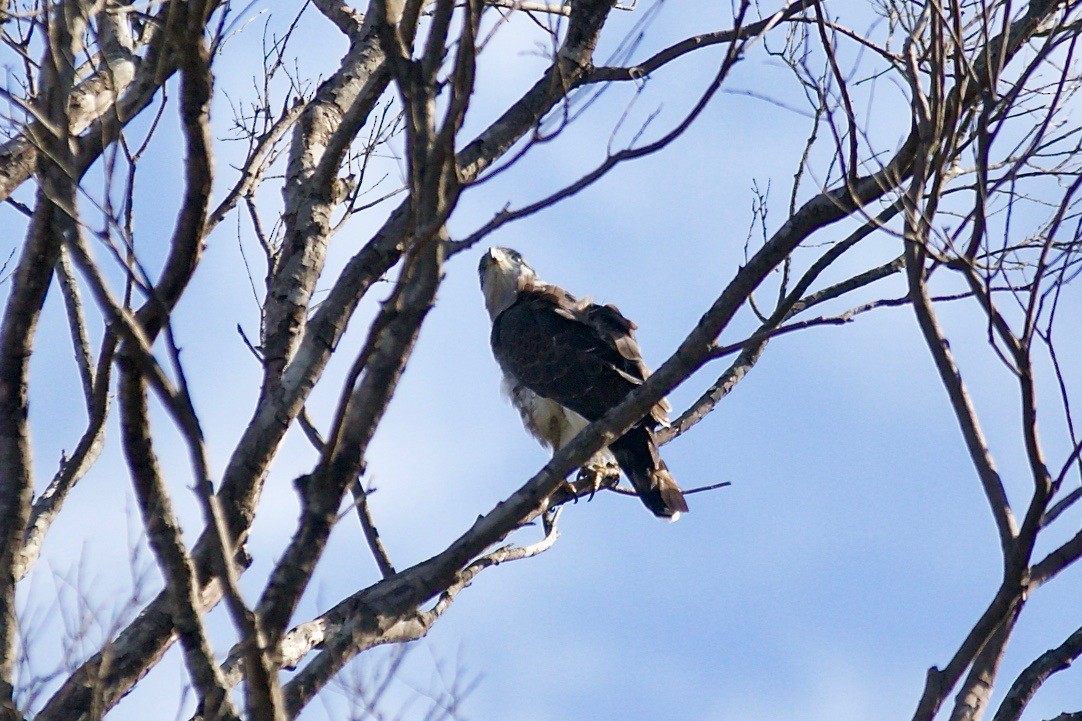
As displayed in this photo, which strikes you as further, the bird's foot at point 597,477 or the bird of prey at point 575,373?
the bird's foot at point 597,477

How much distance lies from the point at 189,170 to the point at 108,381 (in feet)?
2.17

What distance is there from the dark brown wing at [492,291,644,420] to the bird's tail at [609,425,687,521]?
335 millimetres

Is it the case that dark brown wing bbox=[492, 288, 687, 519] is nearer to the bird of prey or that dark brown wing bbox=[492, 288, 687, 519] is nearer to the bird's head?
the bird of prey

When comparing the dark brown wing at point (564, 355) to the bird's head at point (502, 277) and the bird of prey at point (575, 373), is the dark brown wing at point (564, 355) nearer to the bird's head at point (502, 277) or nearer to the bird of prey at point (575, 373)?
the bird of prey at point (575, 373)

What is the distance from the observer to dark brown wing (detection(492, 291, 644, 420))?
590cm

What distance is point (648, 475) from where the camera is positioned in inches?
216

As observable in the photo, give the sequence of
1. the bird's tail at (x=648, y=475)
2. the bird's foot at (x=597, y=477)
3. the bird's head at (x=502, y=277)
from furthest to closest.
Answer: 1. the bird's head at (x=502, y=277)
2. the bird's foot at (x=597, y=477)
3. the bird's tail at (x=648, y=475)

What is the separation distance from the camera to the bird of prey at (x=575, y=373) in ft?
18.0

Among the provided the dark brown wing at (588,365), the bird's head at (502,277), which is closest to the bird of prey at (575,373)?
the dark brown wing at (588,365)

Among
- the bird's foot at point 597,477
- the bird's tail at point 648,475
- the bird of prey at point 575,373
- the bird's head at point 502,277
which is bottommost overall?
the bird's tail at point 648,475

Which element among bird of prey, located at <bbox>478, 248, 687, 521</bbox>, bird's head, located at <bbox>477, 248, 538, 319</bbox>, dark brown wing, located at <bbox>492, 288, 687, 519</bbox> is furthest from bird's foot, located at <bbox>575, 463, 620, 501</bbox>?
bird's head, located at <bbox>477, 248, 538, 319</bbox>

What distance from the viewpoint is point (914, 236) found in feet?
8.05

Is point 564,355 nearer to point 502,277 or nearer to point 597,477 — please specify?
point 597,477

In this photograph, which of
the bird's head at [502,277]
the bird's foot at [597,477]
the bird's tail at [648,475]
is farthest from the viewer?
the bird's head at [502,277]
